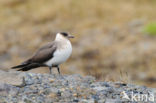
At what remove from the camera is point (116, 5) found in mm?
19438

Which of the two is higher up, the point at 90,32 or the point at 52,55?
the point at 90,32

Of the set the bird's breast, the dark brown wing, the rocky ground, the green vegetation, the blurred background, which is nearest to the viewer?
the rocky ground

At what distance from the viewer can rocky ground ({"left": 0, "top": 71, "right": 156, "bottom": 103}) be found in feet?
24.0

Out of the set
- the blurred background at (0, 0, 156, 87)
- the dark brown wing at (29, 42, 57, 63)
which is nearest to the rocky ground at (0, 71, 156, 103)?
the dark brown wing at (29, 42, 57, 63)

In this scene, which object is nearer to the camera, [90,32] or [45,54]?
[45,54]

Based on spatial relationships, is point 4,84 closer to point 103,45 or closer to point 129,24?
point 103,45

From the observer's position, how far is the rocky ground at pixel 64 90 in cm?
732

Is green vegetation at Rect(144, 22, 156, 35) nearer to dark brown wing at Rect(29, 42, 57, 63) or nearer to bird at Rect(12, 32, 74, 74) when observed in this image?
bird at Rect(12, 32, 74, 74)

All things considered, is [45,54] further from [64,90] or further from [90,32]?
[90,32]

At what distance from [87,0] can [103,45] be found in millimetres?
3080

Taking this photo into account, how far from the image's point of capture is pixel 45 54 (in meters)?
9.54

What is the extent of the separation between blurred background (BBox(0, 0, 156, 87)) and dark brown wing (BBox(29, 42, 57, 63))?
238 inches

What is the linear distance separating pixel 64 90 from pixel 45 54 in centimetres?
203

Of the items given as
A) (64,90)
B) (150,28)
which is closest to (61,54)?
(64,90)
